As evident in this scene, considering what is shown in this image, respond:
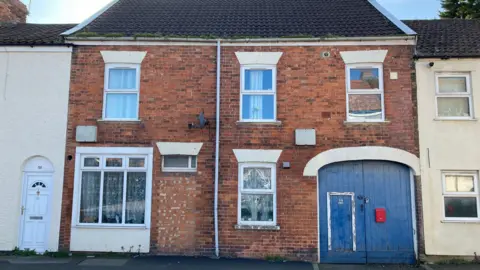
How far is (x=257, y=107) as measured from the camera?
9.91 metres

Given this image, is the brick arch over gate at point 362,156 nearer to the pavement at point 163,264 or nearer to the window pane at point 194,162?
the pavement at point 163,264

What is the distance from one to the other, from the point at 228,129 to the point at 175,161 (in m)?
1.62

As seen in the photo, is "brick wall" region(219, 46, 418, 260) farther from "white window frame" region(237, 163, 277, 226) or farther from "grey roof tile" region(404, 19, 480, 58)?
"grey roof tile" region(404, 19, 480, 58)

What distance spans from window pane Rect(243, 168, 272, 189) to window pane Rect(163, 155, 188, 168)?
1.59m

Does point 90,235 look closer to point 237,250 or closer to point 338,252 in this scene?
point 237,250

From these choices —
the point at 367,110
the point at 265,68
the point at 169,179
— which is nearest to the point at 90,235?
the point at 169,179

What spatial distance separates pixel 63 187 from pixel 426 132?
9364mm

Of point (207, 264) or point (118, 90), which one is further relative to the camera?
point (118, 90)

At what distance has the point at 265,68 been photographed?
393 inches

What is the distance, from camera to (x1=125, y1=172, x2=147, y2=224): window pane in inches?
380

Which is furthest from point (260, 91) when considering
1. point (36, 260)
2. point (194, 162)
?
point (36, 260)

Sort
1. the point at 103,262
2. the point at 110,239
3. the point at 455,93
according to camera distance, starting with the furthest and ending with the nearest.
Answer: the point at 455,93
the point at 110,239
the point at 103,262

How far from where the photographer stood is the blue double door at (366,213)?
9227 mm

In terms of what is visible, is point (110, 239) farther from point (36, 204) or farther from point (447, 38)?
point (447, 38)
